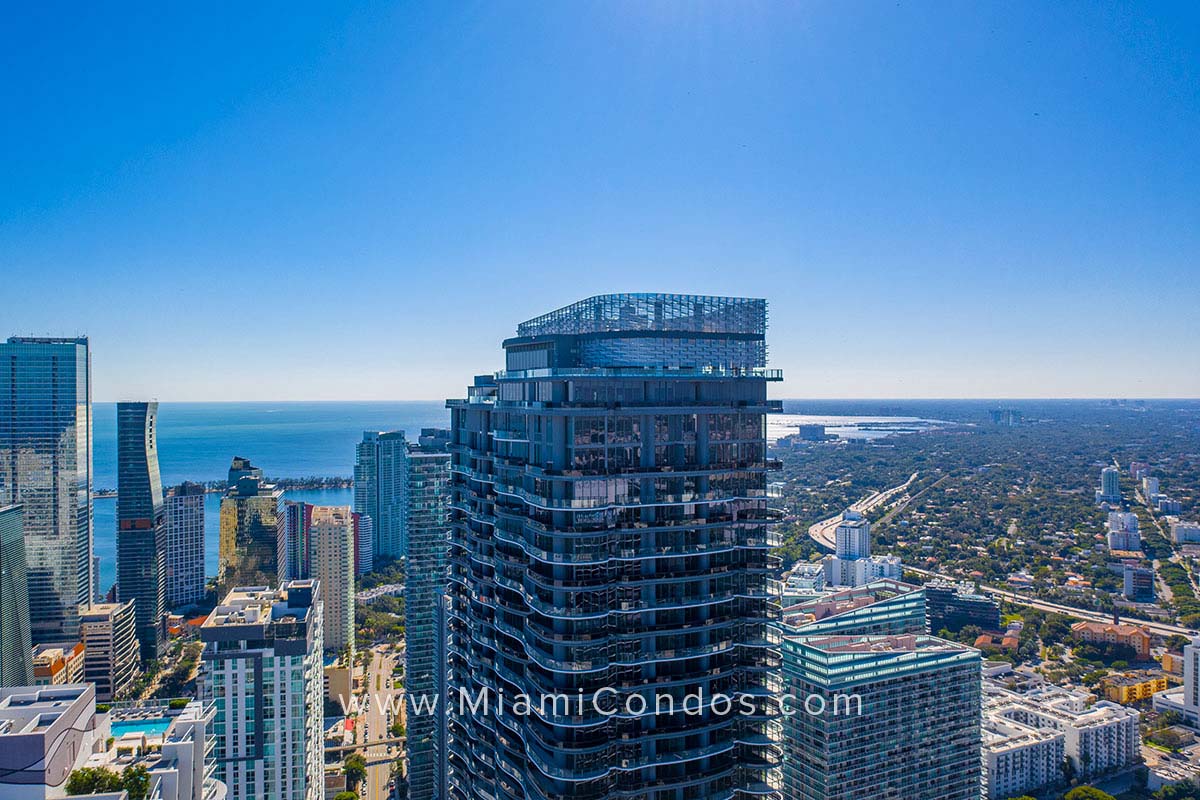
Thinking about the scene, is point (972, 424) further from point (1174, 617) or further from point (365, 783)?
point (365, 783)

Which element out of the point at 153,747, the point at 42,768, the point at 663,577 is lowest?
the point at 153,747

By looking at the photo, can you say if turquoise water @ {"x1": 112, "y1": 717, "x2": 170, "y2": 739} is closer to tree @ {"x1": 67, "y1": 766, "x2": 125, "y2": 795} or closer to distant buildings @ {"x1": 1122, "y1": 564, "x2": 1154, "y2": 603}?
tree @ {"x1": 67, "y1": 766, "x2": 125, "y2": 795}

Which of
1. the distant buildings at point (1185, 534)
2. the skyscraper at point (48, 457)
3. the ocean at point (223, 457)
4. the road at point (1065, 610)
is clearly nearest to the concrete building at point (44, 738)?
the skyscraper at point (48, 457)

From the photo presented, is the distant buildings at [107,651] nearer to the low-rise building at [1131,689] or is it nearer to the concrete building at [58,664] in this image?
the concrete building at [58,664]

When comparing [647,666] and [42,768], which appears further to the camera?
[647,666]

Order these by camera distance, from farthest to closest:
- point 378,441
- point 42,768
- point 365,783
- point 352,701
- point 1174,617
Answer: point 378,441
point 1174,617
point 352,701
point 365,783
point 42,768

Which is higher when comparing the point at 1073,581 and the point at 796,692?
the point at 796,692

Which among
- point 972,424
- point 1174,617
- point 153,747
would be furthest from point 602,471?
point 972,424

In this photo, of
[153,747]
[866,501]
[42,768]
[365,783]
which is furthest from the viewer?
[866,501]
